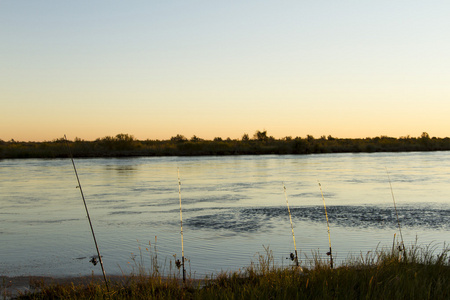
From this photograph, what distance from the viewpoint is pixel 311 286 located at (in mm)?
5816

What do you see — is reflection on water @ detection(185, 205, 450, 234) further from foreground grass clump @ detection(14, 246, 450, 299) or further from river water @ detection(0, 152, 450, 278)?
foreground grass clump @ detection(14, 246, 450, 299)

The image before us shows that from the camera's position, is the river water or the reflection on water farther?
the reflection on water

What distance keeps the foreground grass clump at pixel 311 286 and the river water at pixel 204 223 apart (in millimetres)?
596

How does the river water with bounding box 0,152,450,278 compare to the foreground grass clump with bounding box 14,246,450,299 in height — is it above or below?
below

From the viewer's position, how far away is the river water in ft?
30.3

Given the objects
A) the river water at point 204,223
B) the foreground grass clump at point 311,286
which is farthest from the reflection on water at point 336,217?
the foreground grass clump at point 311,286

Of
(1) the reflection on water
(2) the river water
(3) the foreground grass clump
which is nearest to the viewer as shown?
(3) the foreground grass clump

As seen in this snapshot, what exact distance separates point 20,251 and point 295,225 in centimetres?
665

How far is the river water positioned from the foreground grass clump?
60 centimetres

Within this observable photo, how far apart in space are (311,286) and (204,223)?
740 cm

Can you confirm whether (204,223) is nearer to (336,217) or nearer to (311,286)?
(336,217)

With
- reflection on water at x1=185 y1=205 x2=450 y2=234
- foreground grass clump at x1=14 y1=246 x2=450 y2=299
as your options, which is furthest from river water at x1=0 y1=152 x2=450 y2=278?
foreground grass clump at x1=14 y1=246 x2=450 y2=299

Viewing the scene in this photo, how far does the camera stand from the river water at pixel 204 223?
9.23 meters

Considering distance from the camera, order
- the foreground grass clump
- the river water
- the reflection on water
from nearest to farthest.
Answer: the foreground grass clump
the river water
the reflection on water
